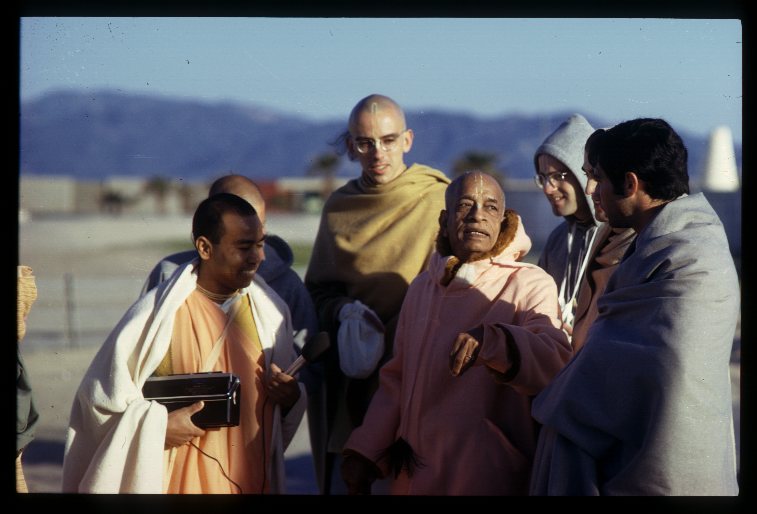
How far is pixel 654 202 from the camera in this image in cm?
355

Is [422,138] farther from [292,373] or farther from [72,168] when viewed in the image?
[72,168]

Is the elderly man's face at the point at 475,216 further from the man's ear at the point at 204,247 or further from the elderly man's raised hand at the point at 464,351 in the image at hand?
the man's ear at the point at 204,247

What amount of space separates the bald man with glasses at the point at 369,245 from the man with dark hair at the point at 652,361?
0.91m

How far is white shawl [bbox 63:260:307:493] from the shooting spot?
3746mm

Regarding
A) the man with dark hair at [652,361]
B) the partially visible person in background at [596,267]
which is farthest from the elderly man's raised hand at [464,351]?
the partially visible person in background at [596,267]

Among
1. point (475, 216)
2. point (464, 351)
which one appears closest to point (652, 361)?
point (464, 351)

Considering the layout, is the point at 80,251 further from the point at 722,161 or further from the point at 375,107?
the point at 722,161

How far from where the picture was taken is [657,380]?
11.1ft

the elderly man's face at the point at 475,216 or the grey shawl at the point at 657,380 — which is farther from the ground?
the elderly man's face at the point at 475,216

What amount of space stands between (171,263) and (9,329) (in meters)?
0.63

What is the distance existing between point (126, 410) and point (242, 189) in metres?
0.90

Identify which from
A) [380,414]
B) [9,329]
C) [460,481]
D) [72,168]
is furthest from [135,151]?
[460,481]

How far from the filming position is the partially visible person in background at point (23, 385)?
3.85m

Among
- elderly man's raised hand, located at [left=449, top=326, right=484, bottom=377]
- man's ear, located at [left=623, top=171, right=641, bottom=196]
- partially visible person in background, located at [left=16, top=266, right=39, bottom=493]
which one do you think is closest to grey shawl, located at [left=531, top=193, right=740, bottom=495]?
man's ear, located at [left=623, top=171, right=641, bottom=196]
